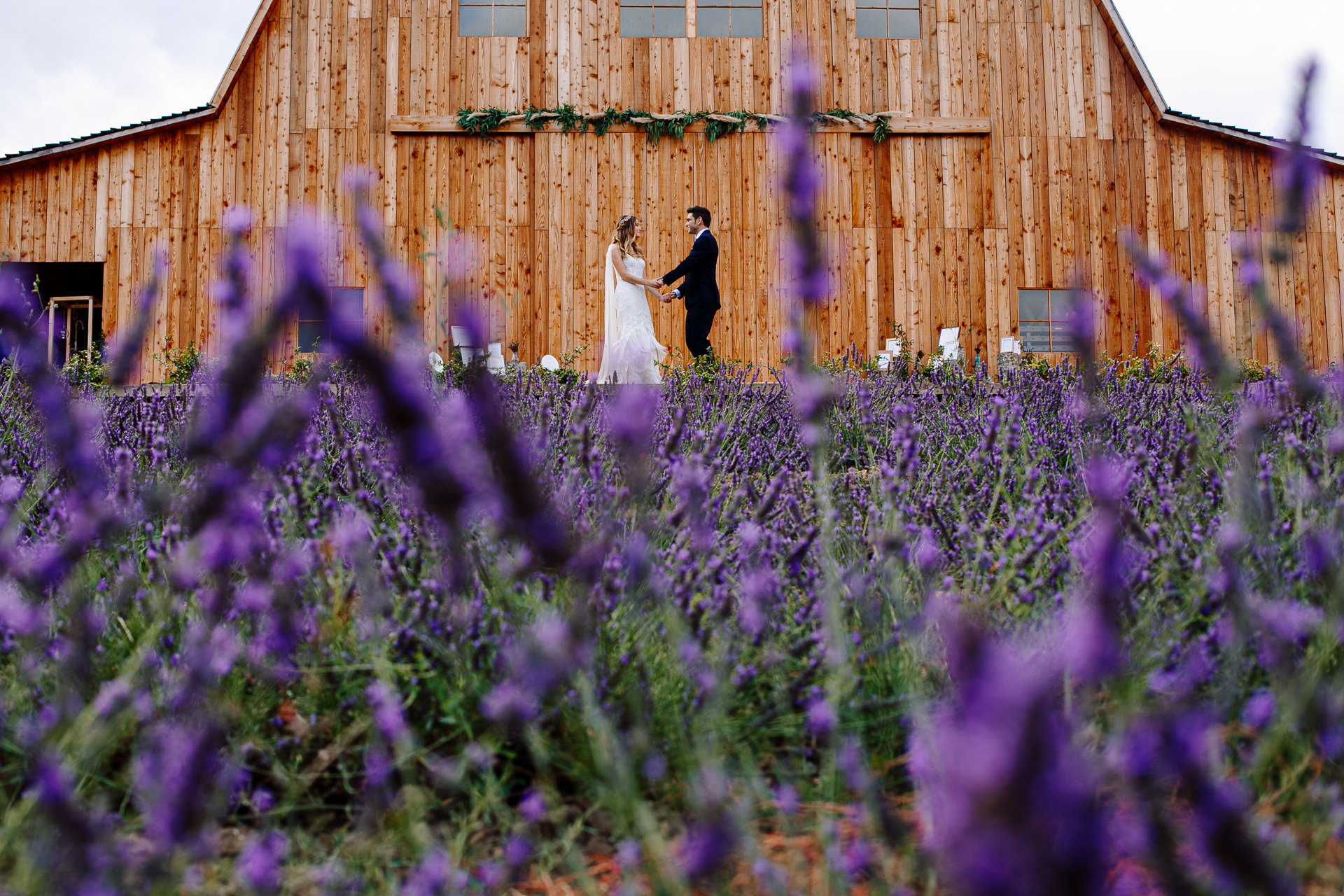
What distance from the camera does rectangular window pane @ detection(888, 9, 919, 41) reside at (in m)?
11.3

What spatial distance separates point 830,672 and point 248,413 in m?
1.00

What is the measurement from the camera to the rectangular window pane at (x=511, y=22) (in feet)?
36.6

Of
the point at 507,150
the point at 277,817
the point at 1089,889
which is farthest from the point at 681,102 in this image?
the point at 1089,889

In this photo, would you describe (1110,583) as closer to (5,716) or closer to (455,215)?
(5,716)

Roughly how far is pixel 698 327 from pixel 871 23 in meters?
5.36

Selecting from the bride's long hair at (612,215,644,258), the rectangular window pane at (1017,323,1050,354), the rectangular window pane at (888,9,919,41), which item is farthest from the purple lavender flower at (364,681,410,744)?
the rectangular window pane at (888,9,919,41)

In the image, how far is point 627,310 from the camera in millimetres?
9031

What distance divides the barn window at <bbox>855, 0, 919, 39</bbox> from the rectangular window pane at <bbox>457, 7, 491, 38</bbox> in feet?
15.5

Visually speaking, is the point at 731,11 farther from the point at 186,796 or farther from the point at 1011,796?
the point at 1011,796

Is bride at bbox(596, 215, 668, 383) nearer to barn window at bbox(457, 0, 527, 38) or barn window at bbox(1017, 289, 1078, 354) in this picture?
barn window at bbox(457, 0, 527, 38)

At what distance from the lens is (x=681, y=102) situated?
11.1m

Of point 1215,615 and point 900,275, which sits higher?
point 900,275

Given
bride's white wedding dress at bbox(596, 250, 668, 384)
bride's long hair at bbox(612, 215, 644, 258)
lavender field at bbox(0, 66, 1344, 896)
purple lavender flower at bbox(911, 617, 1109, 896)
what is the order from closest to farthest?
purple lavender flower at bbox(911, 617, 1109, 896) → lavender field at bbox(0, 66, 1344, 896) → bride's white wedding dress at bbox(596, 250, 668, 384) → bride's long hair at bbox(612, 215, 644, 258)

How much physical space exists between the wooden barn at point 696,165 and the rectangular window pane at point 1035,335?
4 cm
